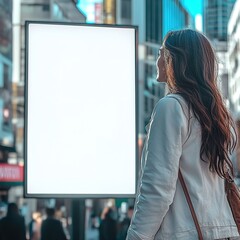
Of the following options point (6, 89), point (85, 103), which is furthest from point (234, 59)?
point (85, 103)

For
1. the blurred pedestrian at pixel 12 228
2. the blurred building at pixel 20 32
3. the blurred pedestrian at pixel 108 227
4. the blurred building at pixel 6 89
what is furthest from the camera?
the blurred pedestrian at pixel 108 227

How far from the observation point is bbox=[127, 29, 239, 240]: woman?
220 centimetres

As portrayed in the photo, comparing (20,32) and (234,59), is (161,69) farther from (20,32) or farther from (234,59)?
(234,59)

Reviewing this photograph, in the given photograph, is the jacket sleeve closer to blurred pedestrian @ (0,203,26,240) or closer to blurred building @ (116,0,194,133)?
blurred building @ (116,0,194,133)

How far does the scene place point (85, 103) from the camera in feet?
13.5

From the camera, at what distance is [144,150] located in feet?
7.68

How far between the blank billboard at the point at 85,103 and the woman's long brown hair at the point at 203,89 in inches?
66.8

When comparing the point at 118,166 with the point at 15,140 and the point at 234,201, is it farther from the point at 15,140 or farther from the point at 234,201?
the point at 15,140

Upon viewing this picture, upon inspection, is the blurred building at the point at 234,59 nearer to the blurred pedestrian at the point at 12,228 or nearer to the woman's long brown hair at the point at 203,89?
the blurred pedestrian at the point at 12,228

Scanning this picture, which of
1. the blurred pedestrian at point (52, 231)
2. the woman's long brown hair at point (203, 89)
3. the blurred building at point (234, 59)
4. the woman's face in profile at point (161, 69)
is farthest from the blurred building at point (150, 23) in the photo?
the blurred building at point (234, 59)

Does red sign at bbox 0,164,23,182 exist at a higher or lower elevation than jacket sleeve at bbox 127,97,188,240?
lower

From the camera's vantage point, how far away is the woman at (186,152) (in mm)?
2199

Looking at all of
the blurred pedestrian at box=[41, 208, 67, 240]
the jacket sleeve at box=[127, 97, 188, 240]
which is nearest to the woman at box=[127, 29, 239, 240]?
the jacket sleeve at box=[127, 97, 188, 240]

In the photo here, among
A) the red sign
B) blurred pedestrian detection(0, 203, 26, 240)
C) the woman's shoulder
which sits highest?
the woman's shoulder
